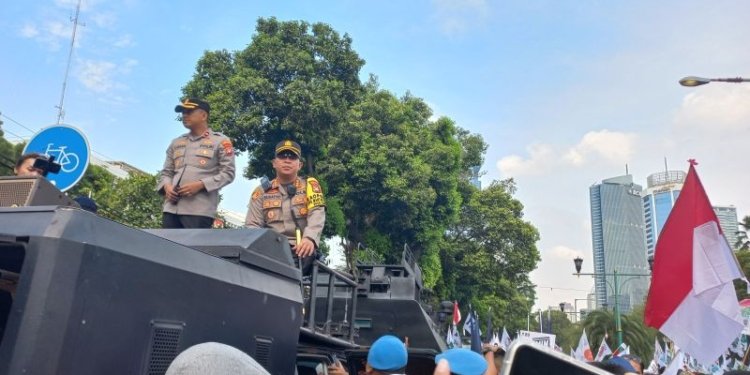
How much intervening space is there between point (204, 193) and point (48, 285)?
2301 mm

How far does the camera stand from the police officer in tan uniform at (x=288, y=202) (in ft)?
15.2

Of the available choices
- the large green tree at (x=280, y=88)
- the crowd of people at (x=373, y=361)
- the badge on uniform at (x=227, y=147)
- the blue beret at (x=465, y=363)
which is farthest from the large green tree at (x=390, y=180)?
the blue beret at (x=465, y=363)

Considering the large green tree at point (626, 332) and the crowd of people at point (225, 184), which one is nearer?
the crowd of people at point (225, 184)

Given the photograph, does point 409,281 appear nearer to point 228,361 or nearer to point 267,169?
point 228,361

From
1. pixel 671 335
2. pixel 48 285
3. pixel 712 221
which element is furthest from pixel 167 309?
pixel 712 221

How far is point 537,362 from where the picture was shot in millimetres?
1481

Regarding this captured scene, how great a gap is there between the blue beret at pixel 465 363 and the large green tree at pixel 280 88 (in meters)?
17.4

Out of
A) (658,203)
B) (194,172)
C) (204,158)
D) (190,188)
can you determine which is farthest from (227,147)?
(658,203)

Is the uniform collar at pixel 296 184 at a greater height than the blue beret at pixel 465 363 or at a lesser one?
greater

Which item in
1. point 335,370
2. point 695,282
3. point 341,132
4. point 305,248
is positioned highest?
point 341,132

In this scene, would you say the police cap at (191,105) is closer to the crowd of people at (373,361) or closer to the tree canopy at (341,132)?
the crowd of people at (373,361)

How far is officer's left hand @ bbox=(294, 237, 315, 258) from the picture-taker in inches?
164

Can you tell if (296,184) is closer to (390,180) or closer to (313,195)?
(313,195)

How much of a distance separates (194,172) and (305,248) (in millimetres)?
934
